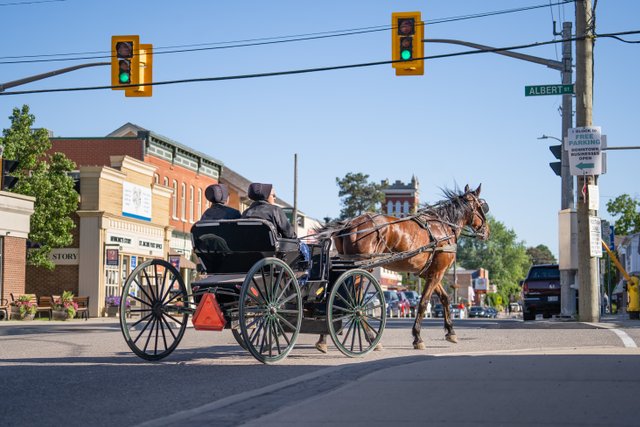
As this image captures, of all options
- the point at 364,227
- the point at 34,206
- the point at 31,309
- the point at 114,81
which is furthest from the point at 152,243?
the point at 364,227

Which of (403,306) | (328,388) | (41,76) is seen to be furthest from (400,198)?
(328,388)

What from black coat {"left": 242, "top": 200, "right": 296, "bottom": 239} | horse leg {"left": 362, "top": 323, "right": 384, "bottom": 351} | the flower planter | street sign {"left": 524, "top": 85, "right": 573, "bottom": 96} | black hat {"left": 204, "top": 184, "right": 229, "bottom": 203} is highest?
street sign {"left": 524, "top": 85, "right": 573, "bottom": 96}

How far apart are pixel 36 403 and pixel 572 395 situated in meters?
4.22

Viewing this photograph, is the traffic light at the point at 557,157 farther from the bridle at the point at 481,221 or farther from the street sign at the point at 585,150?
the bridle at the point at 481,221

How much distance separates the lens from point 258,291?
11.6 metres

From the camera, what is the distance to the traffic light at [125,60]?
73.4ft

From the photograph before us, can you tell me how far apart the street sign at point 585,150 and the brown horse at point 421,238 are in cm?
600

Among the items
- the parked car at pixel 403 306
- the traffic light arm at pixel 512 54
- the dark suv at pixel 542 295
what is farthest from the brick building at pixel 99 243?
the traffic light arm at pixel 512 54

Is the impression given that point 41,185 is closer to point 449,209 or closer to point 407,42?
point 407,42

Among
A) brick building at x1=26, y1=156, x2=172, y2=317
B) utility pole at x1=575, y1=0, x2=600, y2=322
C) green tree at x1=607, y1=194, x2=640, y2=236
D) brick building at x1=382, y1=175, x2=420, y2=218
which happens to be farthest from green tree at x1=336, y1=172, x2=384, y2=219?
utility pole at x1=575, y1=0, x2=600, y2=322

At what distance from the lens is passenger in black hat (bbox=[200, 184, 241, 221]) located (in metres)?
12.4

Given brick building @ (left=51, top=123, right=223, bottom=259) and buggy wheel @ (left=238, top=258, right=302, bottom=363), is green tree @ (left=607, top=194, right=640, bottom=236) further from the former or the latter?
buggy wheel @ (left=238, top=258, right=302, bottom=363)

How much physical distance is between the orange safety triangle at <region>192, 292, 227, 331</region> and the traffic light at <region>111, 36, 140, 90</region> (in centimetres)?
1196

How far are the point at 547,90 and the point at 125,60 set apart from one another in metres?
9.25
